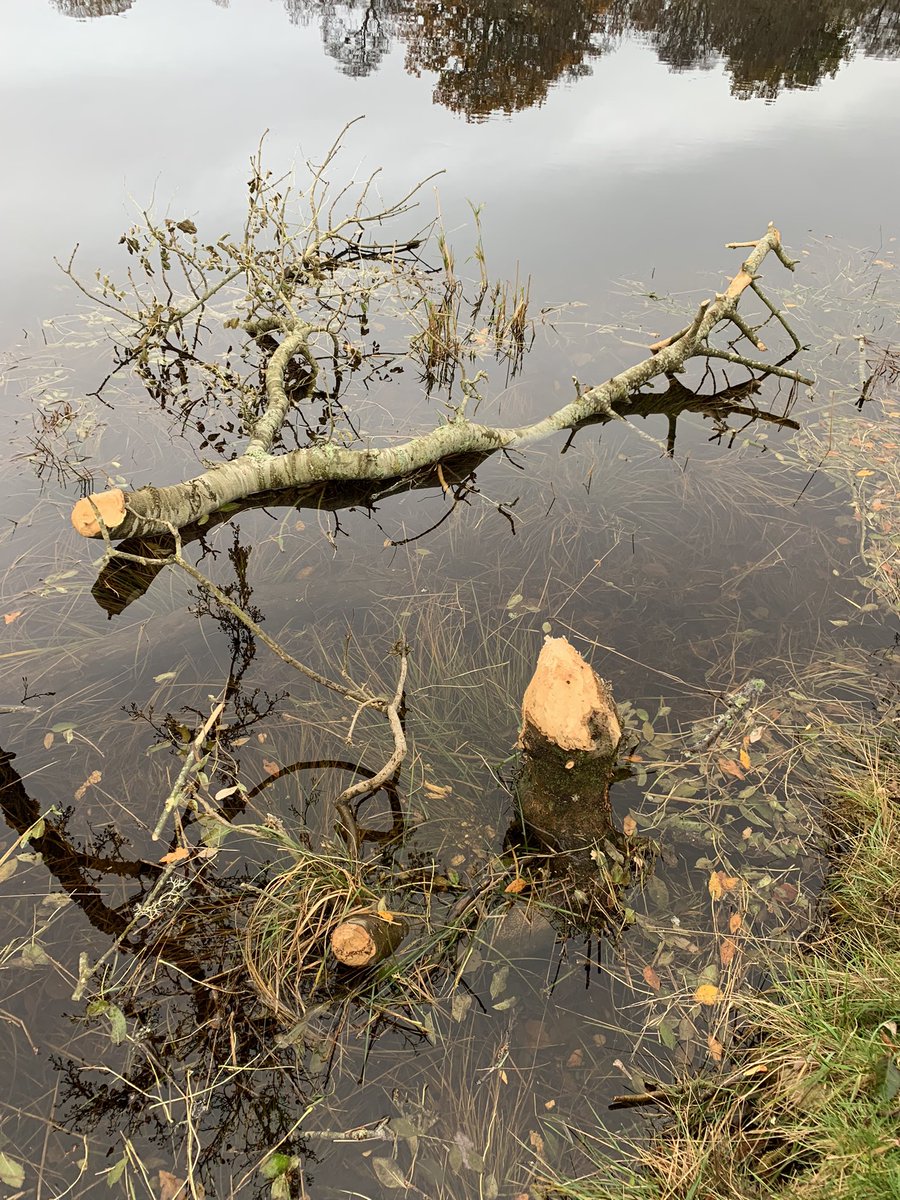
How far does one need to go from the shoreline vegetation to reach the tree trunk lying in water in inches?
124

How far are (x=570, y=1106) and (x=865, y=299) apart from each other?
729 cm

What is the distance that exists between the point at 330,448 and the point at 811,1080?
395cm

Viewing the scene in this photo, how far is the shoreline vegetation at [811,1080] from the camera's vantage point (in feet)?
6.26

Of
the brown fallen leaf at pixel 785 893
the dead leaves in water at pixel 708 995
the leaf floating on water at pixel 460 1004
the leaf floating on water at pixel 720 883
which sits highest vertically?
the brown fallen leaf at pixel 785 893

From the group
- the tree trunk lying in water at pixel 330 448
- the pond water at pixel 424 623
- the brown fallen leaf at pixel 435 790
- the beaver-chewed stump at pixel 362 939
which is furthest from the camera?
the tree trunk lying in water at pixel 330 448

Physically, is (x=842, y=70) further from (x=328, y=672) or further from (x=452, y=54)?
(x=328, y=672)

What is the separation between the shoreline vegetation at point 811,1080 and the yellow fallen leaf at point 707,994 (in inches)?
2.6

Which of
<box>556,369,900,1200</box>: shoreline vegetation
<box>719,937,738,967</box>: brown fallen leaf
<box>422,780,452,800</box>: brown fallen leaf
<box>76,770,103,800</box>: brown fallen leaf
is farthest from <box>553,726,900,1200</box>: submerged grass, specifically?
<box>76,770,103,800</box>: brown fallen leaf

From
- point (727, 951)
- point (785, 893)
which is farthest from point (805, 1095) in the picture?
point (785, 893)

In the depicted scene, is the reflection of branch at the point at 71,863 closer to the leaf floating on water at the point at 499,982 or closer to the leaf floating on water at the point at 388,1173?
the leaf floating on water at the point at 388,1173

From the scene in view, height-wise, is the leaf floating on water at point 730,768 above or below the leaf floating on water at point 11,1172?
above

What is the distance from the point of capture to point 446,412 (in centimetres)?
545

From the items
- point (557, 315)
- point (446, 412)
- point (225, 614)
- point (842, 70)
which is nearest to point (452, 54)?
point (842, 70)

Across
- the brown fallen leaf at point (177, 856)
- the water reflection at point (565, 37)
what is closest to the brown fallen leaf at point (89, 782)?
the brown fallen leaf at point (177, 856)
